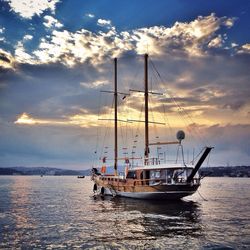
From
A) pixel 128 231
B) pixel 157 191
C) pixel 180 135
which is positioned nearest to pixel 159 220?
pixel 128 231

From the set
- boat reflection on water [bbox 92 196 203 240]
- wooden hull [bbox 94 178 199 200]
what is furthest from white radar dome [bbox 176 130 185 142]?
boat reflection on water [bbox 92 196 203 240]

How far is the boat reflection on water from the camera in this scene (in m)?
27.5

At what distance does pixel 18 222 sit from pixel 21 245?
37.8 feet

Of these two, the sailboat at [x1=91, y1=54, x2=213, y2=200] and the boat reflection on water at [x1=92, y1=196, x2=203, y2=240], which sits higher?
the sailboat at [x1=91, y1=54, x2=213, y2=200]

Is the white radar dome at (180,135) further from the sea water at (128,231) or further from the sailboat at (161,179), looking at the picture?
the sea water at (128,231)

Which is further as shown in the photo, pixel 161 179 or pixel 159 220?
pixel 161 179

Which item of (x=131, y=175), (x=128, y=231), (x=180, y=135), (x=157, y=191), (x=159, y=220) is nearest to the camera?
(x=128, y=231)

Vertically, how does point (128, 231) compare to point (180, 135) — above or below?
below

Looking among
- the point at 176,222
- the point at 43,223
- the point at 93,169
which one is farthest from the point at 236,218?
the point at 93,169

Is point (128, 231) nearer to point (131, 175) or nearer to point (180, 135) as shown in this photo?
point (180, 135)

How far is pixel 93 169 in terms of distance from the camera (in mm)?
77062

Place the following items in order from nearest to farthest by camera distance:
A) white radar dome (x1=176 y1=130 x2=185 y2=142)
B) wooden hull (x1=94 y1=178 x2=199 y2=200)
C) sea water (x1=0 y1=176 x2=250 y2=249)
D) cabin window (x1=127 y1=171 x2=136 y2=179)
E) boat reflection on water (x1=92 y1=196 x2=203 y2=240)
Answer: sea water (x1=0 y1=176 x2=250 y2=249), boat reflection on water (x1=92 y1=196 x2=203 y2=240), wooden hull (x1=94 y1=178 x2=199 y2=200), white radar dome (x1=176 y1=130 x2=185 y2=142), cabin window (x1=127 y1=171 x2=136 y2=179)

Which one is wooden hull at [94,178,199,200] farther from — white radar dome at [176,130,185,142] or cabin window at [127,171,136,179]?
white radar dome at [176,130,185,142]

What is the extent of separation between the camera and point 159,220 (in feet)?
111
